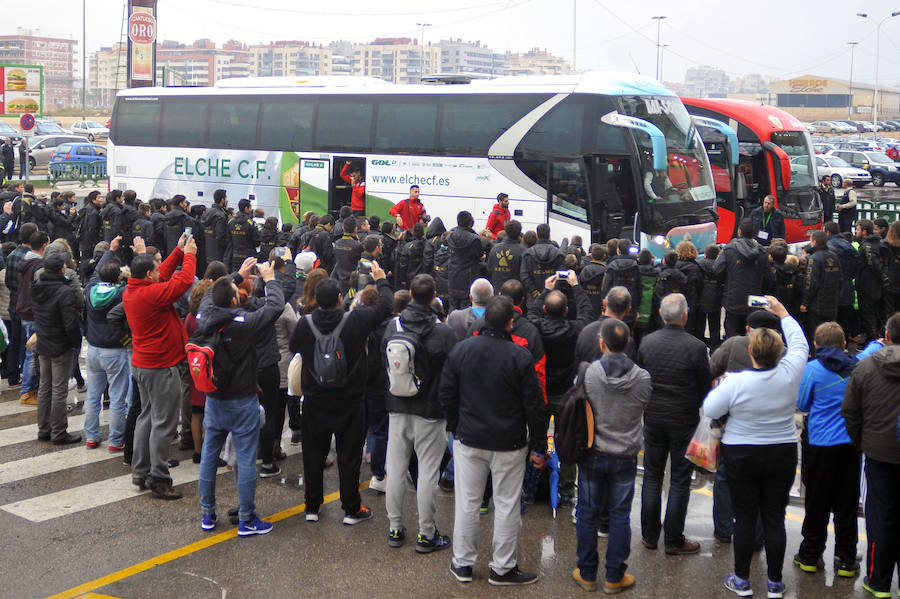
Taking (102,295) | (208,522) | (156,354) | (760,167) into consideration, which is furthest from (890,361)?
(760,167)

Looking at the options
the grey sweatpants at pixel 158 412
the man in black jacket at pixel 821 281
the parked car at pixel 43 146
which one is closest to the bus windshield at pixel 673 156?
the man in black jacket at pixel 821 281

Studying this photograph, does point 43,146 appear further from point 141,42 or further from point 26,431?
point 26,431

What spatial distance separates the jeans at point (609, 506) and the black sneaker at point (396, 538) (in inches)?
53.2

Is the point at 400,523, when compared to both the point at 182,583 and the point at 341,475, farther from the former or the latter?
the point at 182,583

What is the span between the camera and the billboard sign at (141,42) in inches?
1772

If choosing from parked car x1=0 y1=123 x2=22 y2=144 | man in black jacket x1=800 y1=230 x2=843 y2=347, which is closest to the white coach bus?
man in black jacket x1=800 y1=230 x2=843 y2=347

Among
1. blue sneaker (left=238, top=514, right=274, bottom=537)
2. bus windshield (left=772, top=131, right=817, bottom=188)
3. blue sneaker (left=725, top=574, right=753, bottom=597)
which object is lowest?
blue sneaker (left=238, top=514, right=274, bottom=537)

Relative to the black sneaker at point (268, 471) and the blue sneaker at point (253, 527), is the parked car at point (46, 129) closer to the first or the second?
the black sneaker at point (268, 471)

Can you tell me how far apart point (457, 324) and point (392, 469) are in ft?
4.12

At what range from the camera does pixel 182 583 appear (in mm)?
5891

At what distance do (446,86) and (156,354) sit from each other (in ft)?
35.9

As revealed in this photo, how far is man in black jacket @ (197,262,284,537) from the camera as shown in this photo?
21.5 feet

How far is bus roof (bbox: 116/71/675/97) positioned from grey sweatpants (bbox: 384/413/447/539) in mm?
9946

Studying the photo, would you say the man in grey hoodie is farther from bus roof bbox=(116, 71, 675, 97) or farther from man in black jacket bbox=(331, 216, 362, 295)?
bus roof bbox=(116, 71, 675, 97)
